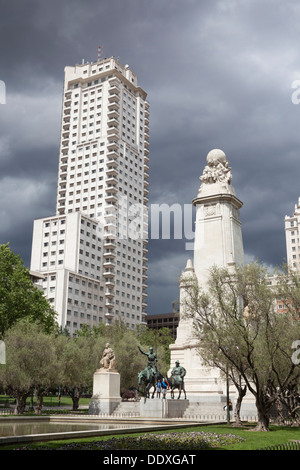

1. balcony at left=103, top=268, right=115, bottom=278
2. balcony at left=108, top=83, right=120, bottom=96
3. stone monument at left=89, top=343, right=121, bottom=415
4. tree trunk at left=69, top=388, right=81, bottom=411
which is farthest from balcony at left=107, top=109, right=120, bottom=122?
stone monument at left=89, top=343, right=121, bottom=415

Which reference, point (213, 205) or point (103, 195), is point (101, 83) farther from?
point (213, 205)

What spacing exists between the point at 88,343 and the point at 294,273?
31460 mm

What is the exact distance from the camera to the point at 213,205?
4419cm

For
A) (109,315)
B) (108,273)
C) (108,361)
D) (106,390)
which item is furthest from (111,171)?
(106,390)

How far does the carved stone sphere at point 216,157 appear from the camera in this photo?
154 ft

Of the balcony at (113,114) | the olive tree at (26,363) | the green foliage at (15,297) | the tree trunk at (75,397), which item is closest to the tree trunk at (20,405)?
the olive tree at (26,363)

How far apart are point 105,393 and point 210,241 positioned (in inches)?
633

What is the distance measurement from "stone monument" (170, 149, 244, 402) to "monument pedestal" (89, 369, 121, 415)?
584 cm

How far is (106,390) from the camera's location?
120 ft

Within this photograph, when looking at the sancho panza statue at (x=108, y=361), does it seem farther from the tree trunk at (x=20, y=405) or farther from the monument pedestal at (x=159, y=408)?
the monument pedestal at (x=159, y=408)

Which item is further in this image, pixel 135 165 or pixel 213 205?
pixel 135 165

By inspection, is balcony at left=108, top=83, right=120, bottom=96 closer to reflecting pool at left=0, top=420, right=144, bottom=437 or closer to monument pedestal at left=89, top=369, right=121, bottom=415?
monument pedestal at left=89, top=369, right=121, bottom=415

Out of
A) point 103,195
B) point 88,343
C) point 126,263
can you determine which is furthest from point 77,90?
point 88,343

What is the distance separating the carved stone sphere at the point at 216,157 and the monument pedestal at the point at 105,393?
22750mm
